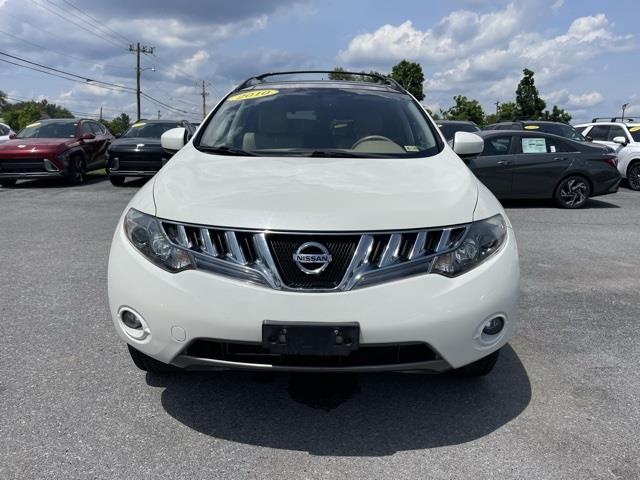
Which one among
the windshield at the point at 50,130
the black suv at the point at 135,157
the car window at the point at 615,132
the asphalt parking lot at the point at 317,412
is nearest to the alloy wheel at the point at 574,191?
the car window at the point at 615,132

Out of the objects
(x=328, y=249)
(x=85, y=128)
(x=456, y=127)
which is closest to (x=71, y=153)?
(x=85, y=128)

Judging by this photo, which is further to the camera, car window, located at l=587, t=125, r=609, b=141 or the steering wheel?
car window, located at l=587, t=125, r=609, b=141

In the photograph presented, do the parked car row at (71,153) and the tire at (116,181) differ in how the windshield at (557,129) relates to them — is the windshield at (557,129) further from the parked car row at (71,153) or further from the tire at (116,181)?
the tire at (116,181)

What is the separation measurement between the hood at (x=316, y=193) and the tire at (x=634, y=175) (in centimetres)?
1280

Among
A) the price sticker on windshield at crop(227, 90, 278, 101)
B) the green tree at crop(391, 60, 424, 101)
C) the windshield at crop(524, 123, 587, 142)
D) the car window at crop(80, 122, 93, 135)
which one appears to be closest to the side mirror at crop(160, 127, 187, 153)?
the price sticker on windshield at crop(227, 90, 278, 101)

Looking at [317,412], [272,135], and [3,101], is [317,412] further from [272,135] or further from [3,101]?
[3,101]

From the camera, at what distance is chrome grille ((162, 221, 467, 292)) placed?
227cm

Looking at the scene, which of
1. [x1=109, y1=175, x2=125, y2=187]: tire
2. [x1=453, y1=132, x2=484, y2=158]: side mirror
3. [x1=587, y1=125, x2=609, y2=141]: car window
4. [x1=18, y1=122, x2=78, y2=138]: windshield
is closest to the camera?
[x1=453, y1=132, x2=484, y2=158]: side mirror

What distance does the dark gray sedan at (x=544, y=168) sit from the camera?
33.6 feet

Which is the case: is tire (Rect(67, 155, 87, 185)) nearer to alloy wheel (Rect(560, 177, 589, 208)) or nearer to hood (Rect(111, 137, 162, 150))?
hood (Rect(111, 137, 162, 150))

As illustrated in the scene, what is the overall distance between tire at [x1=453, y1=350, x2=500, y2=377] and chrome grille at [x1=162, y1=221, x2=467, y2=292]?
0.78 metres

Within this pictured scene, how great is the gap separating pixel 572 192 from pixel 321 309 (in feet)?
31.1

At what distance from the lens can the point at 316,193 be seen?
8.23 ft

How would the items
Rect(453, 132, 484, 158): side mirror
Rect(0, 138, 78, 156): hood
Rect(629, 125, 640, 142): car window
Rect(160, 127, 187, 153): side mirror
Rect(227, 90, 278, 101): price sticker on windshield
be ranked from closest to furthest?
Rect(453, 132, 484, 158): side mirror < Rect(160, 127, 187, 153): side mirror < Rect(227, 90, 278, 101): price sticker on windshield < Rect(0, 138, 78, 156): hood < Rect(629, 125, 640, 142): car window
